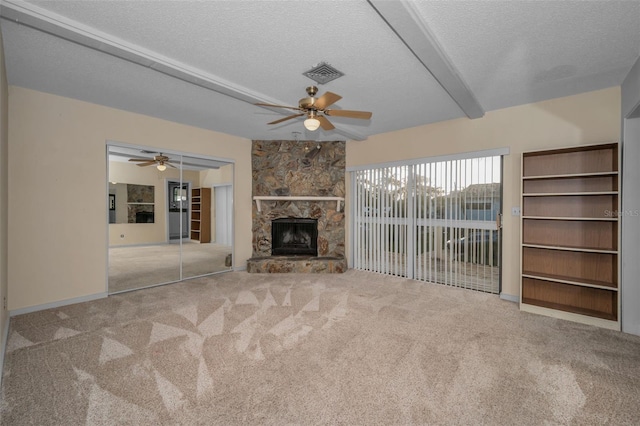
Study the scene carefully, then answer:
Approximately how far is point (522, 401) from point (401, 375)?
77cm

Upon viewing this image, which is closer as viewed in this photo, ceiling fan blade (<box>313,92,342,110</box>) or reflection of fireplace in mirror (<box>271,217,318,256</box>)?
ceiling fan blade (<box>313,92,342,110</box>)

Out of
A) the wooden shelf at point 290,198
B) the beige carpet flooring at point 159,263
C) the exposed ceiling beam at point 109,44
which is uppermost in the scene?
the exposed ceiling beam at point 109,44

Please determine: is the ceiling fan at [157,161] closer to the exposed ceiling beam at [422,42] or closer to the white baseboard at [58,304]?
the white baseboard at [58,304]

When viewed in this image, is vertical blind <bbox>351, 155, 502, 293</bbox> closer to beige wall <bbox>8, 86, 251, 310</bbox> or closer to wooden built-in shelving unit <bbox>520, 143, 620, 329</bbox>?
wooden built-in shelving unit <bbox>520, 143, 620, 329</bbox>

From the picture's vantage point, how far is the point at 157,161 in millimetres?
4621

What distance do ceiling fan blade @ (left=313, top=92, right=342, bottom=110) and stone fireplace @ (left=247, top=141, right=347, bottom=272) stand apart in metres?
2.93

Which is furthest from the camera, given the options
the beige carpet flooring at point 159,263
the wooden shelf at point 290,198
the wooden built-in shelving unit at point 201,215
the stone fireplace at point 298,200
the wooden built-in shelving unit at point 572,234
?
the stone fireplace at point 298,200

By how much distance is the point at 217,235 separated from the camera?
Result: 5.52 meters

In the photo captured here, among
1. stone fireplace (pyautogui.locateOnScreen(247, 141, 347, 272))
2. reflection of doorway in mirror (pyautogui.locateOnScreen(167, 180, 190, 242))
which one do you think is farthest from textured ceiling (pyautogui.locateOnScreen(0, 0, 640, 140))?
stone fireplace (pyautogui.locateOnScreen(247, 141, 347, 272))

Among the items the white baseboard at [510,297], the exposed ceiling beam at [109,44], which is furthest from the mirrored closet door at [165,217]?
the white baseboard at [510,297]

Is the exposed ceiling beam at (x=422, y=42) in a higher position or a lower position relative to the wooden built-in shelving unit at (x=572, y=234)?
higher

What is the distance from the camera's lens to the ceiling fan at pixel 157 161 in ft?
14.5

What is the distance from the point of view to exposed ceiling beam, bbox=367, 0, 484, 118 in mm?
1979

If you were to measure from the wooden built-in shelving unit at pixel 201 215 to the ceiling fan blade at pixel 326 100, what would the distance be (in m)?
3.18
